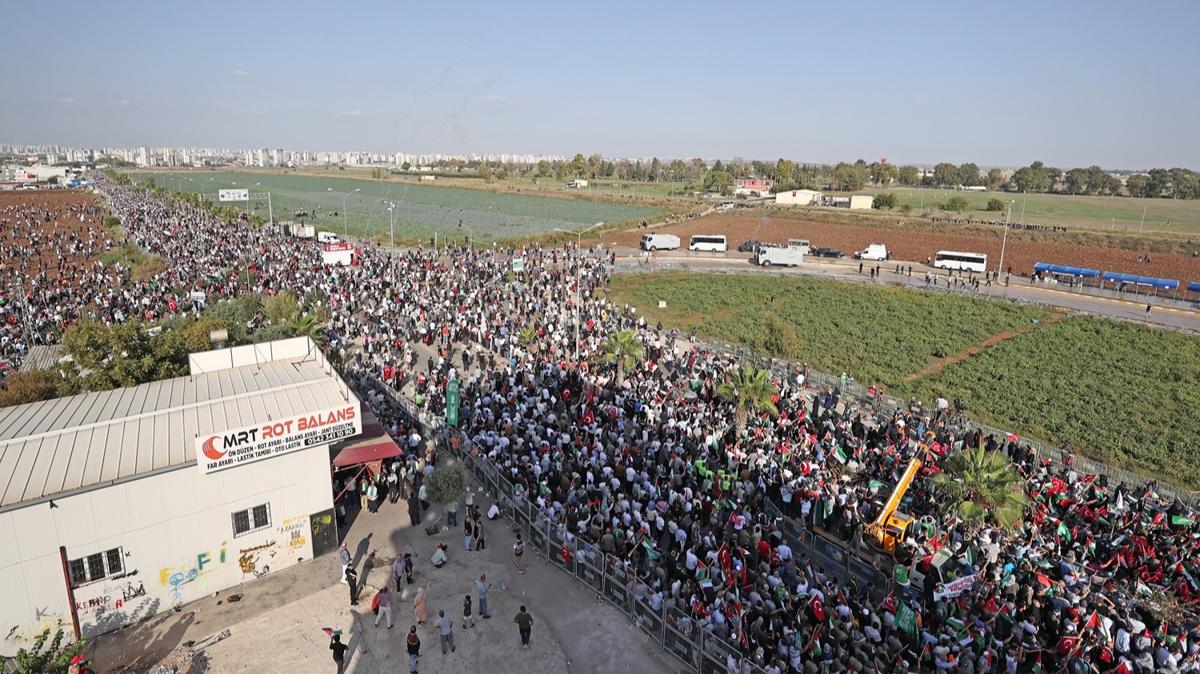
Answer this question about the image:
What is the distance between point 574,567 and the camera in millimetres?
15273

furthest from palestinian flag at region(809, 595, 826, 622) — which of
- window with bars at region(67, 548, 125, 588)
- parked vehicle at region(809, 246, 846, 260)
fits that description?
parked vehicle at region(809, 246, 846, 260)

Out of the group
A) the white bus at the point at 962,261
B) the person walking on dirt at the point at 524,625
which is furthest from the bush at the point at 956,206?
the person walking on dirt at the point at 524,625

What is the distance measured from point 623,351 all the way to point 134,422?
17.1 meters

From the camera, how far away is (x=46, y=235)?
7081 centimetres

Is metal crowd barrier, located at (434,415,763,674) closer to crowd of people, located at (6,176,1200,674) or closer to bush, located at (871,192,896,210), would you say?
crowd of people, located at (6,176,1200,674)

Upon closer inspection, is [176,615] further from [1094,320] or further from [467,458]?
[1094,320]

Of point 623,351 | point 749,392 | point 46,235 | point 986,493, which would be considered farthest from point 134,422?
point 46,235

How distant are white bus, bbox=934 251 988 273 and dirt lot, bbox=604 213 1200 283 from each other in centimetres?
576

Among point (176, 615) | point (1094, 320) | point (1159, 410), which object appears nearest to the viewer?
point (176, 615)

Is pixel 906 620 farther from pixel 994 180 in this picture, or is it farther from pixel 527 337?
pixel 994 180

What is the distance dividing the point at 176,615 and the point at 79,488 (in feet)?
10.7

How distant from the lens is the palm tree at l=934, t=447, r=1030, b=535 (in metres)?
16.4

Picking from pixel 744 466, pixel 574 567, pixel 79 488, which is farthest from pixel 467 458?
pixel 79 488

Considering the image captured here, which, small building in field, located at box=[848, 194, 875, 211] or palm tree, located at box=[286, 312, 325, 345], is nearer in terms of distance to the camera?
palm tree, located at box=[286, 312, 325, 345]
